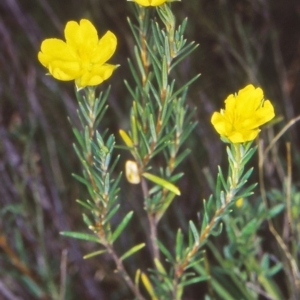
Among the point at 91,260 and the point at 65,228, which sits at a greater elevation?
the point at 65,228

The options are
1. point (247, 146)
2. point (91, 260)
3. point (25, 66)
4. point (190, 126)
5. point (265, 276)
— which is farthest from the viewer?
point (25, 66)

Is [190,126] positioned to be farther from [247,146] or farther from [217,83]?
[217,83]

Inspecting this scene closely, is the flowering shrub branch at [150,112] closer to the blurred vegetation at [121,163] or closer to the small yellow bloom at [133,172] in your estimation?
the small yellow bloom at [133,172]

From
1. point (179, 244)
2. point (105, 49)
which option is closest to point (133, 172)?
point (179, 244)

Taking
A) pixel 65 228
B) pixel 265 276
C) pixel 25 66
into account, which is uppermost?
pixel 25 66

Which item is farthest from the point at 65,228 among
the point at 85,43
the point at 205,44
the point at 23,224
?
the point at 205,44

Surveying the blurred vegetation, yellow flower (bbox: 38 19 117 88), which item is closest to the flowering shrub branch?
yellow flower (bbox: 38 19 117 88)
